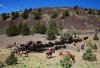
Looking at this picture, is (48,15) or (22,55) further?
(48,15)

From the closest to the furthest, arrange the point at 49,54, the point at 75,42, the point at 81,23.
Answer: the point at 49,54
the point at 75,42
the point at 81,23

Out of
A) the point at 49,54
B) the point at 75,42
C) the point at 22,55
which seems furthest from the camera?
the point at 75,42

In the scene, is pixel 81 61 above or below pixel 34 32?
below

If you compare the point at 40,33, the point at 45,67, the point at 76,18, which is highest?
the point at 76,18

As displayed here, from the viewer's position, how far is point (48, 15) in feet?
352

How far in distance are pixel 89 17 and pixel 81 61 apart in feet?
251

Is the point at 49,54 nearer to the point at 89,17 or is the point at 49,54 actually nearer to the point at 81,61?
the point at 81,61

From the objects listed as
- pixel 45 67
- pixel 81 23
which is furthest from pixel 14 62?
pixel 81 23

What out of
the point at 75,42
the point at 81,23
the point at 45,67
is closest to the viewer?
the point at 45,67

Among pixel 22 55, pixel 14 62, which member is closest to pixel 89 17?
pixel 22 55

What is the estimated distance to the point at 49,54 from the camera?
3403 centimetres

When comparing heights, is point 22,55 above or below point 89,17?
below

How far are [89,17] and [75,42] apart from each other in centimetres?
4980

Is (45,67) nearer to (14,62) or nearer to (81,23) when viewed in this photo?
Result: (14,62)
